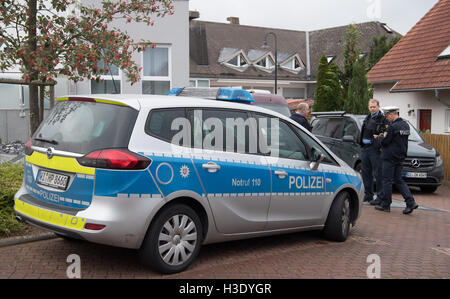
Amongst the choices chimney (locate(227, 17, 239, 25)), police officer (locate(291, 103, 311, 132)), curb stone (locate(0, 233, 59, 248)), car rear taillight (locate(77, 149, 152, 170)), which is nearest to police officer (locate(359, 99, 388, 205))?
police officer (locate(291, 103, 311, 132))

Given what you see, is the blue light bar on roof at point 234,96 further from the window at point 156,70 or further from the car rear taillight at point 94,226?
the window at point 156,70

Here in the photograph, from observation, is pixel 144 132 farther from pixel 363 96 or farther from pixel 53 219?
pixel 363 96

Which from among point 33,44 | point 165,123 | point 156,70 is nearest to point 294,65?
point 156,70

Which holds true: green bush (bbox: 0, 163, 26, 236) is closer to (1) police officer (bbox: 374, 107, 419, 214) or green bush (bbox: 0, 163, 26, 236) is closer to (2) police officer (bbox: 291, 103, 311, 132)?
(2) police officer (bbox: 291, 103, 311, 132)

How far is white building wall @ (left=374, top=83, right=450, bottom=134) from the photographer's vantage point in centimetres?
2125

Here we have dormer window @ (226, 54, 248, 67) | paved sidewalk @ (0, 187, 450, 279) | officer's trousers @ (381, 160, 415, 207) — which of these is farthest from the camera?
dormer window @ (226, 54, 248, 67)

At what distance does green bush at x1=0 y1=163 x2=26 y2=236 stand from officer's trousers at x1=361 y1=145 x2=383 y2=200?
21.0ft

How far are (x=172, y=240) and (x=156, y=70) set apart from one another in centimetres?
1005

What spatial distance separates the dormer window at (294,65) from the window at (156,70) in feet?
122

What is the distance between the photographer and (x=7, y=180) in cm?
726

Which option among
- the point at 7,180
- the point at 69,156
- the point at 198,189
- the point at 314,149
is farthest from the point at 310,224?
the point at 7,180

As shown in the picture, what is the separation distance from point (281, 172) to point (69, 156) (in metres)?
2.45

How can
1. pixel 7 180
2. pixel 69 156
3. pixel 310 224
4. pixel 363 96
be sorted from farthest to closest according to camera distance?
pixel 363 96 < pixel 7 180 < pixel 310 224 < pixel 69 156

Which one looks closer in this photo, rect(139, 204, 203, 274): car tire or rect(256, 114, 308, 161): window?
rect(139, 204, 203, 274): car tire
